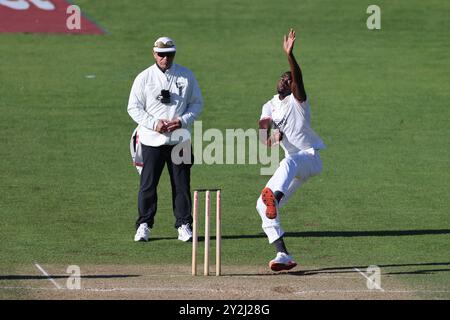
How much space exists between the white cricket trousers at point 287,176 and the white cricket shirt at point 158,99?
1834mm

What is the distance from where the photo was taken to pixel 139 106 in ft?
49.8

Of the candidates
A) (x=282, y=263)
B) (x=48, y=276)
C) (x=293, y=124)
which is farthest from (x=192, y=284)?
(x=293, y=124)

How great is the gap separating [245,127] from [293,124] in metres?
8.54

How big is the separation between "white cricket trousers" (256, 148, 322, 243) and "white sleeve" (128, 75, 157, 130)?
2.14 meters

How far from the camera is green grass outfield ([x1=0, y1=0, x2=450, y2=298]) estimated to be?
14.9 m

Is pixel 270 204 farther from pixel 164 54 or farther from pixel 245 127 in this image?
pixel 245 127

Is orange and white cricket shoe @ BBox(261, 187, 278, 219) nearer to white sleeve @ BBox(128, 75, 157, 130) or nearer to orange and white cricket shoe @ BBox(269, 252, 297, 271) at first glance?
orange and white cricket shoe @ BBox(269, 252, 297, 271)

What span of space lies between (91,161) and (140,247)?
220 inches

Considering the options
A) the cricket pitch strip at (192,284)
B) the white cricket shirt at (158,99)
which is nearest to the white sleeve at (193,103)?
the white cricket shirt at (158,99)

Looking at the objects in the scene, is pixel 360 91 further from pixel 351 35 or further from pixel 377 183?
pixel 377 183

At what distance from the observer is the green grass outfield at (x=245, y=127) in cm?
1493

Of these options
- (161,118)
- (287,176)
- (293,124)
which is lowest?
(287,176)

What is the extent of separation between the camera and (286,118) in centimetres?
1394

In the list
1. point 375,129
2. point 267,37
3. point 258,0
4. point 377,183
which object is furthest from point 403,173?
point 258,0
